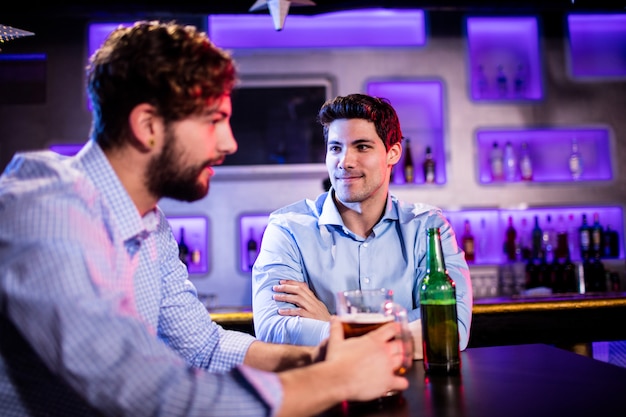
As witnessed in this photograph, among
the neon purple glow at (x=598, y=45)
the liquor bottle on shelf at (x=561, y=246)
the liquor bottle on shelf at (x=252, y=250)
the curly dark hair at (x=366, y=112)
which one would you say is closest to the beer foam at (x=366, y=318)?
the curly dark hair at (x=366, y=112)

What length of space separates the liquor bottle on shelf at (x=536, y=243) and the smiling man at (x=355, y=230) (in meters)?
2.28

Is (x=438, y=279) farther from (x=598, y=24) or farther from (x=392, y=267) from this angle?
(x=598, y=24)

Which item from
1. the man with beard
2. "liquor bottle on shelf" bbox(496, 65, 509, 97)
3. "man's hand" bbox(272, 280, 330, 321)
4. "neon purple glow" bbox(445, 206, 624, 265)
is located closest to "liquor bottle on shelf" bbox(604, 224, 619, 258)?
"neon purple glow" bbox(445, 206, 624, 265)

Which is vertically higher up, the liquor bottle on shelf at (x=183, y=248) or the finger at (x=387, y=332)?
the liquor bottle on shelf at (x=183, y=248)

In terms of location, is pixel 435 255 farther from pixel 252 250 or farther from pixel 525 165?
pixel 525 165

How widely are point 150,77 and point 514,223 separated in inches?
144

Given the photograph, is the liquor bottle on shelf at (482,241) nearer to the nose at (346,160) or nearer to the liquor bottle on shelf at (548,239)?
the liquor bottle on shelf at (548,239)

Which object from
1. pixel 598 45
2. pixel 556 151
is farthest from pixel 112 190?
pixel 598 45

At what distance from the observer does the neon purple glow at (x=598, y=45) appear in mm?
4504

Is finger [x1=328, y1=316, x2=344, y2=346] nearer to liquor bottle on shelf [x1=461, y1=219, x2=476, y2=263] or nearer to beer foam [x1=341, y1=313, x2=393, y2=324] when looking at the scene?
beer foam [x1=341, y1=313, x2=393, y2=324]

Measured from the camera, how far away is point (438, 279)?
1.25 meters

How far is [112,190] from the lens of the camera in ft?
3.46

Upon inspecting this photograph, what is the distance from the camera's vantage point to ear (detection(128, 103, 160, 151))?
3.47 ft

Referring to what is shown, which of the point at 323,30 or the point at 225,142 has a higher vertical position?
the point at 323,30
